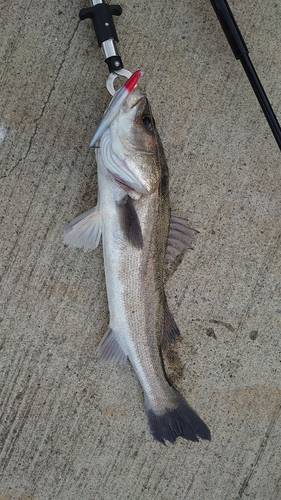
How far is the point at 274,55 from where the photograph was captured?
266 centimetres

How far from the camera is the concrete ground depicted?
2500 mm

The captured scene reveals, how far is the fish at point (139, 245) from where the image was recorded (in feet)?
7.18

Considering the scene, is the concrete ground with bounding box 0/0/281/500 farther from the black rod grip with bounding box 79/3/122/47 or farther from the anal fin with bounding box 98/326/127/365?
the black rod grip with bounding box 79/3/122/47

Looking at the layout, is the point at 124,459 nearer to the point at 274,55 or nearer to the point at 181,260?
the point at 181,260

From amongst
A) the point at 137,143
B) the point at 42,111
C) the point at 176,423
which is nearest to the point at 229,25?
the point at 137,143

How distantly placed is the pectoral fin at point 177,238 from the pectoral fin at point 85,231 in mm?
391

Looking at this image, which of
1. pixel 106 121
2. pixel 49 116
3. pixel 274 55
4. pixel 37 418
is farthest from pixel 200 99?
pixel 37 418

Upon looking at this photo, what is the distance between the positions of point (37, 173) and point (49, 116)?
1.09ft

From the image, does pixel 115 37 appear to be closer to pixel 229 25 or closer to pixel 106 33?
pixel 106 33

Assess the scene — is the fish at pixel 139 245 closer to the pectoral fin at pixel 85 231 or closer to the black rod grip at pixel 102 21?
the pectoral fin at pixel 85 231

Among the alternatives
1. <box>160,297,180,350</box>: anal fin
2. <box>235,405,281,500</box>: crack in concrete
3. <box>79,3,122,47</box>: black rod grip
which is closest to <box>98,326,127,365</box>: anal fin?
<box>160,297,180,350</box>: anal fin

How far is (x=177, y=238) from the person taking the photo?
8.00 feet

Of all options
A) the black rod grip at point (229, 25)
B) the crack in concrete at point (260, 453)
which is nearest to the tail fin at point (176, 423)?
the crack in concrete at point (260, 453)

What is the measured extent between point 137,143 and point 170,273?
82 centimetres
